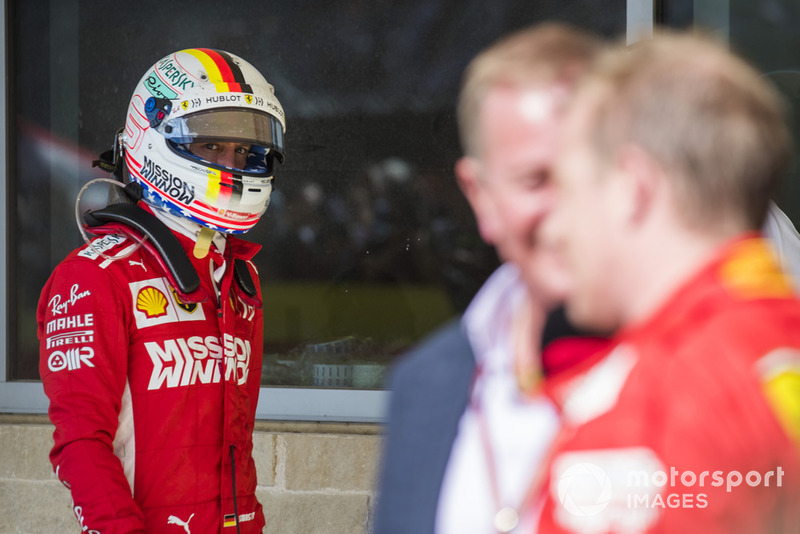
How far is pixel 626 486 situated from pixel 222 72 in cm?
160

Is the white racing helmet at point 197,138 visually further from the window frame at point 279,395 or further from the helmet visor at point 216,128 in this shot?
the window frame at point 279,395

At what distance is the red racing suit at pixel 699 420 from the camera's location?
0.48m

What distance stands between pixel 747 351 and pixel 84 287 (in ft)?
4.29

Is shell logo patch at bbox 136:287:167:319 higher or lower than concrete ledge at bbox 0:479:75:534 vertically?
higher

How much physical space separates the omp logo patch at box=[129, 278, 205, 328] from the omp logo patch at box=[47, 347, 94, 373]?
0.41ft

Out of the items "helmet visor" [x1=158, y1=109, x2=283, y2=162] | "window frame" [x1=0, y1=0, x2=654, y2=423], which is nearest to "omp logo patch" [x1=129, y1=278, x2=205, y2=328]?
"helmet visor" [x1=158, y1=109, x2=283, y2=162]

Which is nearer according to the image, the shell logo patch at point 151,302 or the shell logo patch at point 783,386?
the shell logo patch at point 783,386

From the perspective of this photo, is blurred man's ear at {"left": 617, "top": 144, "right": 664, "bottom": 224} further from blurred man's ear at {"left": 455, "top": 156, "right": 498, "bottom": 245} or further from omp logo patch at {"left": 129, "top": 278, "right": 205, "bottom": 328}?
omp logo patch at {"left": 129, "top": 278, "right": 205, "bottom": 328}

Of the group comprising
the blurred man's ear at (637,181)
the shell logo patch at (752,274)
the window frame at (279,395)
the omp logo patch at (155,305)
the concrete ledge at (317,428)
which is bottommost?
the shell logo patch at (752,274)

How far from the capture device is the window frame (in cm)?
308

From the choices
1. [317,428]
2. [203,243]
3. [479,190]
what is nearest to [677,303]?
[479,190]

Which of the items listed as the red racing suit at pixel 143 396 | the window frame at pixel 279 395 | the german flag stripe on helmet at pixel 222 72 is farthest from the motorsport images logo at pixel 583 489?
the window frame at pixel 279 395

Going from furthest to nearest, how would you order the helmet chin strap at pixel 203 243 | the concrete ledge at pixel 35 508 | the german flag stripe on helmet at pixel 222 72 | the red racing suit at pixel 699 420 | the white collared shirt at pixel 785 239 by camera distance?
1. the concrete ledge at pixel 35 508
2. the german flag stripe on helmet at pixel 222 72
3. the helmet chin strap at pixel 203 243
4. the white collared shirt at pixel 785 239
5. the red racing suit at pixel 699 420

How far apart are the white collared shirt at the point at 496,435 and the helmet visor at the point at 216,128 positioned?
127cm
